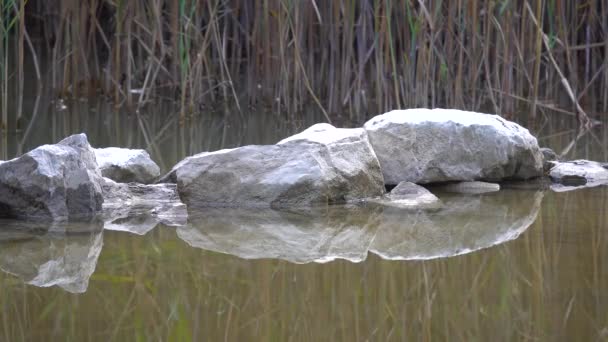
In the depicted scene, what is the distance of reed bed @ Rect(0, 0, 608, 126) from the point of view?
16.1ft

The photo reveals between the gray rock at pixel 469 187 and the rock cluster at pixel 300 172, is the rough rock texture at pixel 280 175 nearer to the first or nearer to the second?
the rock cluster at pixel 300 172

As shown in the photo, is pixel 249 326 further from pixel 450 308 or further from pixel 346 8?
pixel 346 8

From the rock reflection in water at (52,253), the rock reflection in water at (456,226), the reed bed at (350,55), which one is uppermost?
the reed bed at (350,55)

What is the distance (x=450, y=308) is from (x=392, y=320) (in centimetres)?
13

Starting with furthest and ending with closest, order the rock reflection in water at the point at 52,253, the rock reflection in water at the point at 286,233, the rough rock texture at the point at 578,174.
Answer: the rough rock texture at the point at 578,174
the rock reflection in water at the point at 286,233
the rock reflection in water at the point at 52,253

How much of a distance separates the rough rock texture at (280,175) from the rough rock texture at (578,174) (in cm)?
81

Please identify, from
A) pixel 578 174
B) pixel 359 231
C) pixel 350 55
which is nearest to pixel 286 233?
pixel 359 231

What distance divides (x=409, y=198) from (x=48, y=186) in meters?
1.09

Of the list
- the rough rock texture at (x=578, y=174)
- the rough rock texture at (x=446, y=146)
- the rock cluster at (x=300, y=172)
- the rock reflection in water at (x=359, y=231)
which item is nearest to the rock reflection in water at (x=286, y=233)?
the rock reflection in water at (x=359, y=231)

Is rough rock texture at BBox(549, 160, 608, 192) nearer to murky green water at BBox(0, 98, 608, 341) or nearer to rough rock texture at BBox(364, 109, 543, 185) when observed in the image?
rough rock texture at BBox(364, 109, 543, 185)

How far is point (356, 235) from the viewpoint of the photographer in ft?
8.16

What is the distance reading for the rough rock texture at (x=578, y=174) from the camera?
3385 mm

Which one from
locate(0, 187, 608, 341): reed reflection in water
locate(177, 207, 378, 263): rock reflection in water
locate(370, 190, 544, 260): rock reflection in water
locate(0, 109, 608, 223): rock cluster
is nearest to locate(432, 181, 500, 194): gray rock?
locate(0, 109, 608, 223): rock cluster

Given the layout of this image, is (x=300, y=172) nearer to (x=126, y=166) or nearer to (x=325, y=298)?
(x=126, y=166)
